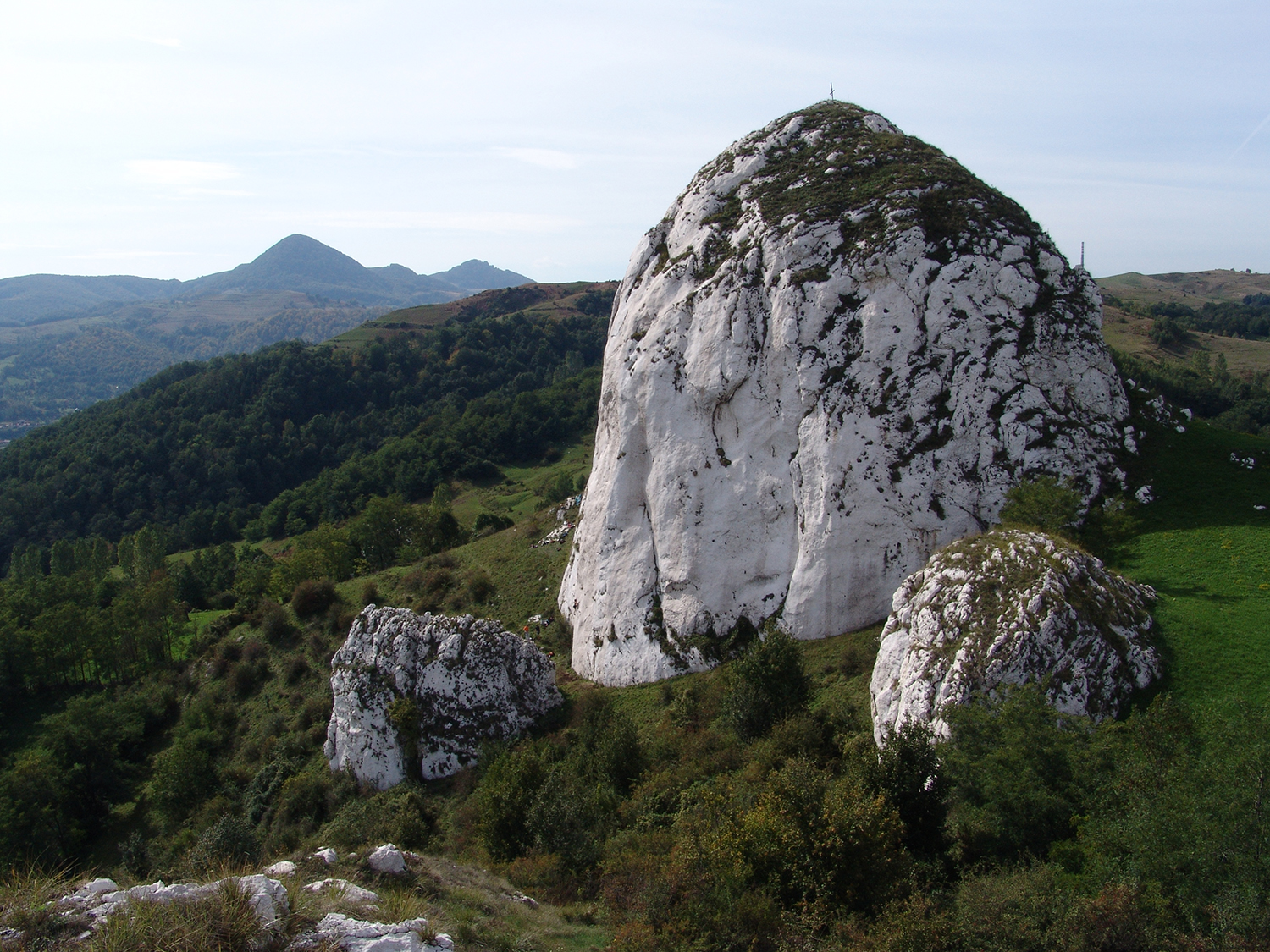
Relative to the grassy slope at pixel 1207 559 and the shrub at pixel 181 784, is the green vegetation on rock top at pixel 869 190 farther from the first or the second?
the shrub at pixel 181 784

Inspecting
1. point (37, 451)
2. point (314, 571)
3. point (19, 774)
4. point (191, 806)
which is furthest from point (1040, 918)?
point (37, 451)

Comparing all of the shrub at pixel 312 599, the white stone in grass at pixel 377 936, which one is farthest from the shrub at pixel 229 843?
the shrub at pixel 312 599

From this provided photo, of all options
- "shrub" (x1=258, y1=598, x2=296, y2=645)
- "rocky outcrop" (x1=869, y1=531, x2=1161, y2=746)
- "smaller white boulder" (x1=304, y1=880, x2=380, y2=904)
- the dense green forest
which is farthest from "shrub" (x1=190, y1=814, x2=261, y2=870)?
the dense green forest

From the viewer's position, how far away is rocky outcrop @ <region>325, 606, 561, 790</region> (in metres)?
27.9

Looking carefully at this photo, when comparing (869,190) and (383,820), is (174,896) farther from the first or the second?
(869,190)

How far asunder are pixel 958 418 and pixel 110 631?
5591 centimetres

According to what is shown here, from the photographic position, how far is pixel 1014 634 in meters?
17.3

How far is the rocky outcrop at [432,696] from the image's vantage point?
2788cm

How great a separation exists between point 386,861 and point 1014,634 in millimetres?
15111

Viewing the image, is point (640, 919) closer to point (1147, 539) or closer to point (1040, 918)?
point (1040, 918)

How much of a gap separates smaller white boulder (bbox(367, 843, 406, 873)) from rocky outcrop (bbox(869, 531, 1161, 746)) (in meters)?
10.9

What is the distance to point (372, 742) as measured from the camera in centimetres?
2825

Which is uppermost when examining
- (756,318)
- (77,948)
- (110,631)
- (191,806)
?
(756,318)

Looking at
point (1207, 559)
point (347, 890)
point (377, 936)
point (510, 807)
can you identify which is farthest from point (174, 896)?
point (1207, 559)
